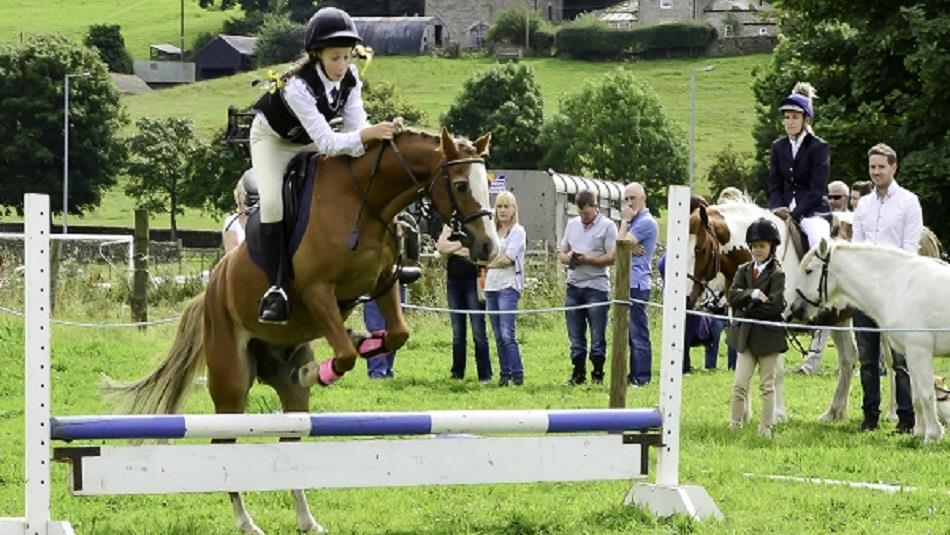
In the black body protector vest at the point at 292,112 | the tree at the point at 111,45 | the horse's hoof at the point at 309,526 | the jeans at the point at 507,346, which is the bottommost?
the jeans at the point at 507,346

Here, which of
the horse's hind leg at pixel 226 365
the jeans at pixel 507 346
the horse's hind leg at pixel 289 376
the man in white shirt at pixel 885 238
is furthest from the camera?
the jeans at pixel 507 346

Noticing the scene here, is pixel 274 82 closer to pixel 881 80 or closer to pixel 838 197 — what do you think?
pixel 838 197

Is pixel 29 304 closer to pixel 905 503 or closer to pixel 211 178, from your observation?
pixel 905 503

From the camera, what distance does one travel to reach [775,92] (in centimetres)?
3447

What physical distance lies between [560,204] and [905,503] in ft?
147

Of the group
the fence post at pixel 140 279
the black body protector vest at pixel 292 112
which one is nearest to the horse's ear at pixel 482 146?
the black body protector vest at pixel 292 112

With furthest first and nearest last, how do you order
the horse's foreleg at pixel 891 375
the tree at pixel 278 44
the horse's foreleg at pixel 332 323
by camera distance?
the tree at pixel 278 44 → the horse's foreleg at pixel 891 375 → the horse's foreleg at pixel 332 323

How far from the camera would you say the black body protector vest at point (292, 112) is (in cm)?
888

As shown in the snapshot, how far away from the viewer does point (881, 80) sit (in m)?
31.9

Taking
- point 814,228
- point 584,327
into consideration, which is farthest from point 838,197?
point 814,228

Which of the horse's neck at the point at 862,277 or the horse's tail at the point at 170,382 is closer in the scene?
the horse's tail at the point at 170,382

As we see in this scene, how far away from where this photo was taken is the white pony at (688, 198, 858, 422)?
1377 centimetres

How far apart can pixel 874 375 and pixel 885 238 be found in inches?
45.3

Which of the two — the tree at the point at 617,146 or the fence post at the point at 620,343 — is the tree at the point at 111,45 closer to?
the tree at the point at 617,146
